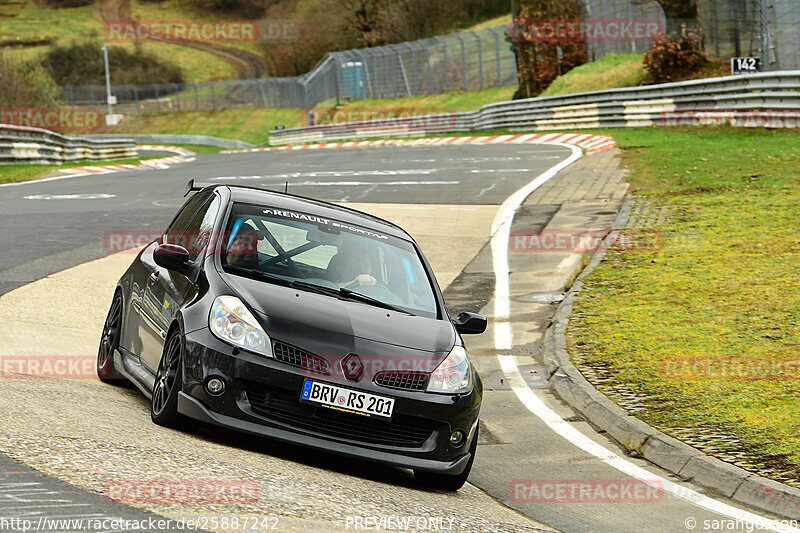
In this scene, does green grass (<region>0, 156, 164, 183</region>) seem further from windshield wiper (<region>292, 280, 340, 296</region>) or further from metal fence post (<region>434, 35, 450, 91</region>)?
metal fence post (<region>434, 35, 450, 91</region>)

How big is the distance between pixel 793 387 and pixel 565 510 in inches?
116

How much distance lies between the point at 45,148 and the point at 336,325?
29.3 m

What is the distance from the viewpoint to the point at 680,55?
39.9 metres

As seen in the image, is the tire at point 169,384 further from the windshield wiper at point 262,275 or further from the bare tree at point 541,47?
the bare tree at point 541,47

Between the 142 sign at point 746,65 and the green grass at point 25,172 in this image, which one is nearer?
the green grass at point 25,172

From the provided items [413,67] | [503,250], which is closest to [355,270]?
[503,250]

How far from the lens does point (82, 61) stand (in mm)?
119812

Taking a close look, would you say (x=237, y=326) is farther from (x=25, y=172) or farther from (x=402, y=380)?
(x=25, y=172)

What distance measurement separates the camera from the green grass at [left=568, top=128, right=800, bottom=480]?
812 centimetres

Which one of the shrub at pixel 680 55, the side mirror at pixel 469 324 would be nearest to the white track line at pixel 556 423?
the side mirror at pixel 469 324

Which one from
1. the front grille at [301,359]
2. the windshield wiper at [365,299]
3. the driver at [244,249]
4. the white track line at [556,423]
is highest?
the driver at [244,249]

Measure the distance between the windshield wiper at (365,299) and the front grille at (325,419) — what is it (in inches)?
38.4

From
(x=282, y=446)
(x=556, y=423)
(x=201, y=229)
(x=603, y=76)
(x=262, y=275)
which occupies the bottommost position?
(x=556, y=423)

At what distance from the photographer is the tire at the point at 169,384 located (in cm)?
643
